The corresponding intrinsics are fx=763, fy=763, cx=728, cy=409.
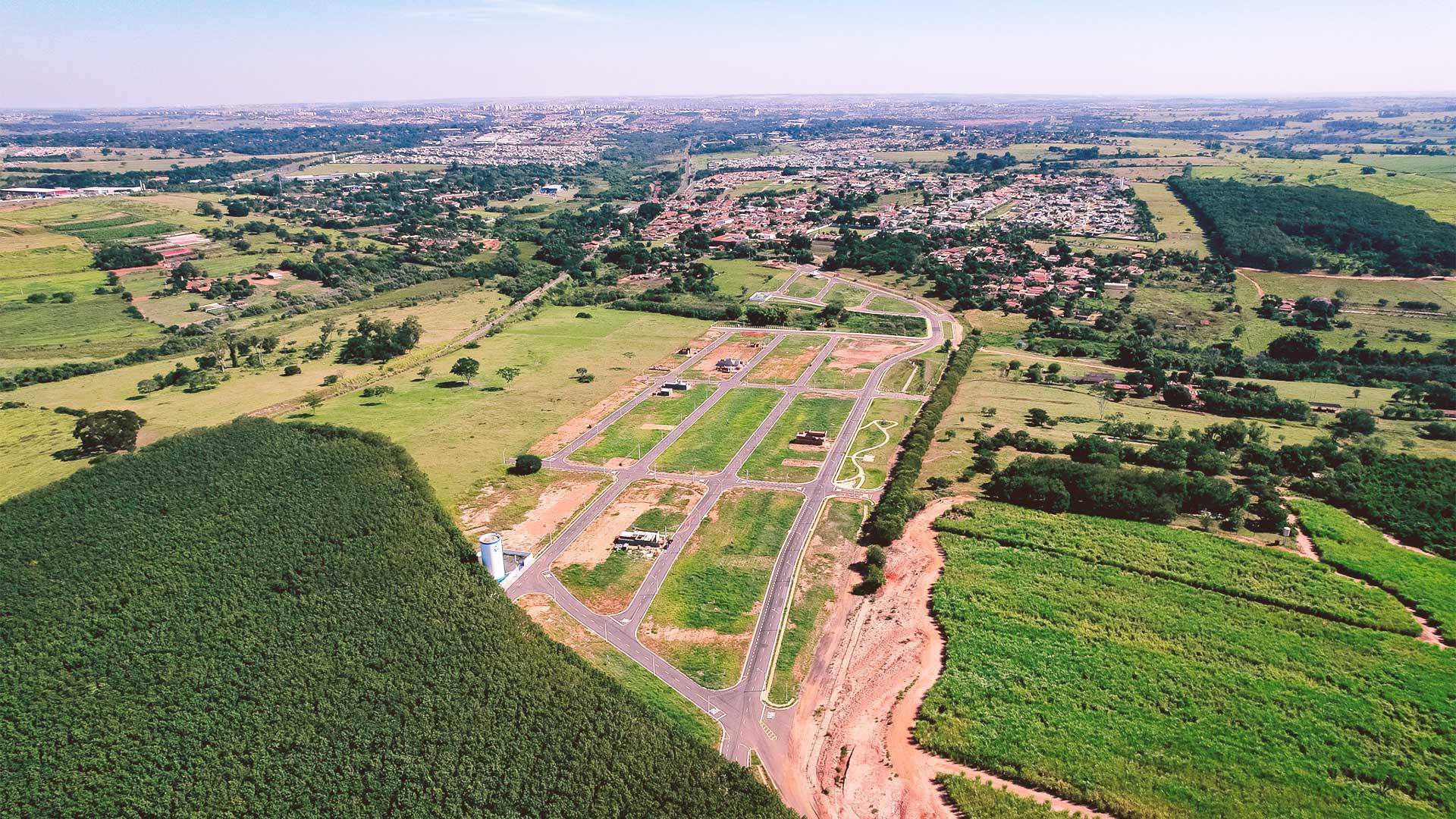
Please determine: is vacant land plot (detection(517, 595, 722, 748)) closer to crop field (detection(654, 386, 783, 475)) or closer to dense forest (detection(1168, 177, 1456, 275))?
crop field (detection(654, 386, 783, 475))

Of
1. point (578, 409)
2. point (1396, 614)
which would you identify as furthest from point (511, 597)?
point (1396, 614)

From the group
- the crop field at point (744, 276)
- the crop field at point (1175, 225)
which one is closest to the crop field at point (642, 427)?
the crop field at point (744, 276)

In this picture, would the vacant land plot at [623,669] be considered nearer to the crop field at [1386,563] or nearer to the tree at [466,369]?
the crop field at [1386,563]

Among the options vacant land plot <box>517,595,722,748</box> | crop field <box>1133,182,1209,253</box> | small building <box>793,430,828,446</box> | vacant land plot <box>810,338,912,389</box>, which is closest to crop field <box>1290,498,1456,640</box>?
small building <box>793,430,828,446</box>

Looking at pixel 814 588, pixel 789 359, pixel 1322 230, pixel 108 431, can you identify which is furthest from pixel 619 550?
pixel 1322 230

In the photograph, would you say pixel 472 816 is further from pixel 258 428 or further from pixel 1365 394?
pixel 1365 394
